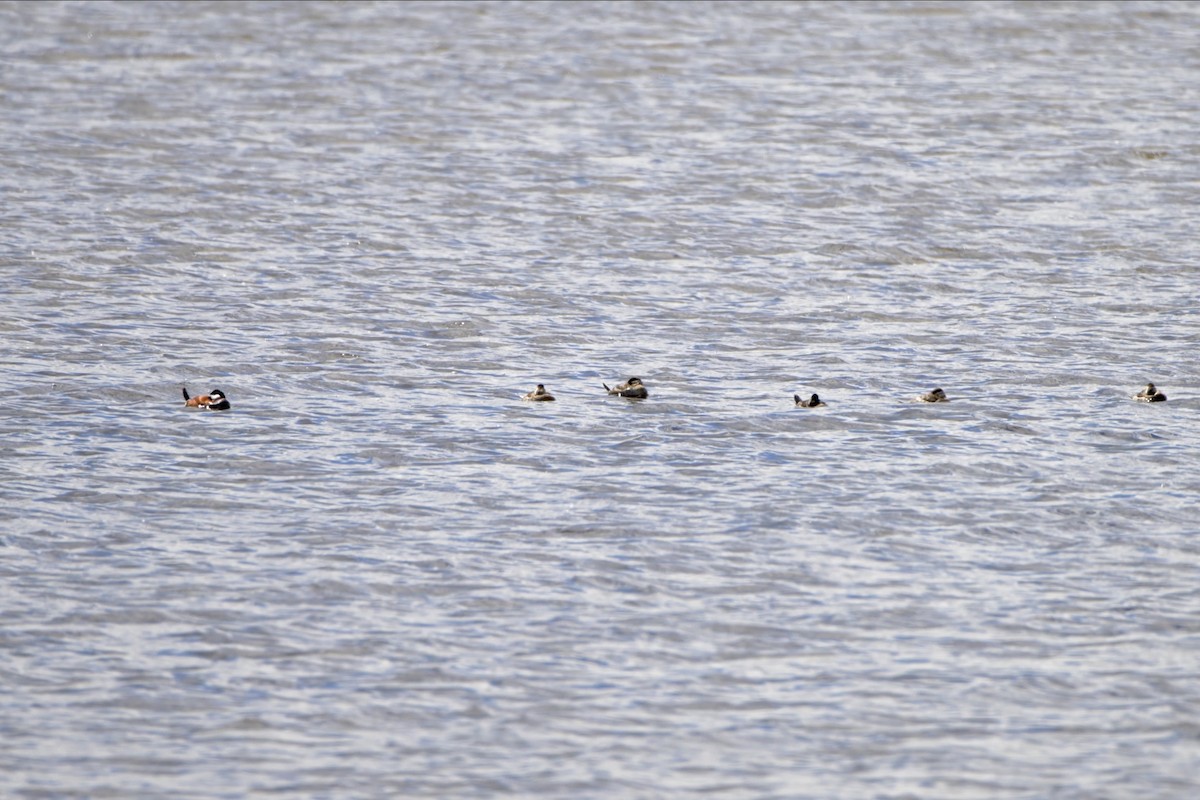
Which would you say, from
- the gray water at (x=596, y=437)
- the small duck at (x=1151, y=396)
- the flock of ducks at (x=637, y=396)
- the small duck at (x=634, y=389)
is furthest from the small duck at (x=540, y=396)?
the small duck at (x=1151, y=396)

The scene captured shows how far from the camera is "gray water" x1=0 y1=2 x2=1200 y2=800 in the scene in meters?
10.7

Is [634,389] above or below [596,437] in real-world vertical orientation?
above

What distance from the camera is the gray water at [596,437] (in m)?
10.7

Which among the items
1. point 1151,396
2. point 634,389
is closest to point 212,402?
point 634,389

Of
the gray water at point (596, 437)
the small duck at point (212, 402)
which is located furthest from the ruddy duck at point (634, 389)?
the small duck at point (212, 402)

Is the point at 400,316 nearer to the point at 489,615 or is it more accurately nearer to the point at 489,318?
the point at 489,318

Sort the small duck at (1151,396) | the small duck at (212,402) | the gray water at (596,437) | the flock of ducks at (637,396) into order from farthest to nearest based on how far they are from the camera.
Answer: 1. the small duck at (1151,396)
2. the flock of ducks at (637,396)
3. the small duck at (212,402)
4. the gray water at (596,437)

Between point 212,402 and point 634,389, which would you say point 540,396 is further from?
point 212,402

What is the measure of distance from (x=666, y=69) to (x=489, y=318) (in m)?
15.9

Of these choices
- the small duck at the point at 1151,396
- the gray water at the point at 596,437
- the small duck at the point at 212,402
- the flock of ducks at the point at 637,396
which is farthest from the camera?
the small duck at the point at 1151,396

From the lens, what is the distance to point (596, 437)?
16.2 m

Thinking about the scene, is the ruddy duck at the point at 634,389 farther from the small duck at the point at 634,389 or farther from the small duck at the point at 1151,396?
the small duck at the point at 1151,396

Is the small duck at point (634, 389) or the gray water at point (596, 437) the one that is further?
the small duck at point (634, 389)

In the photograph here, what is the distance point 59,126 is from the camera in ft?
98.5
